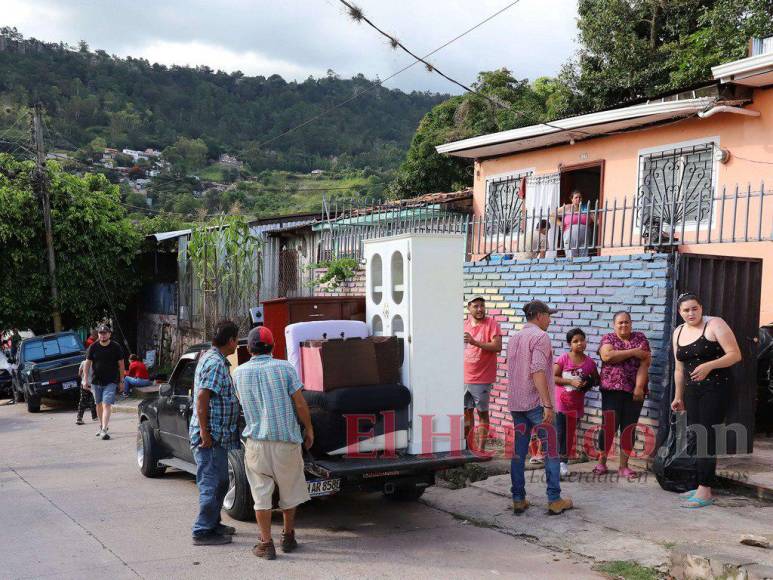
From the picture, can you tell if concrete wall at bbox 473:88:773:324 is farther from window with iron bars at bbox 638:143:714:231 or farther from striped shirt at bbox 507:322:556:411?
striped shirt at bbox 507:322:556:411

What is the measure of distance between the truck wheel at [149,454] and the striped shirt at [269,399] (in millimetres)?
3384

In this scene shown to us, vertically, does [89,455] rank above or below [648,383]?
below

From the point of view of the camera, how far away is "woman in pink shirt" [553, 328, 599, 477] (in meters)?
7.88

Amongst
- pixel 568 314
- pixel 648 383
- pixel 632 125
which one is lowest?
pixel 648 383

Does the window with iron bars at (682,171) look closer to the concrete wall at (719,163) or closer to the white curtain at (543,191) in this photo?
the concrete wall at (719,163)

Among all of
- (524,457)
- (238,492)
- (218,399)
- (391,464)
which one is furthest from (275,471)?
(524,457)

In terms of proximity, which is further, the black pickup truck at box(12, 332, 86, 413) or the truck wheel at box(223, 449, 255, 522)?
the black pickup truck at box(12, 332, 86, 413)

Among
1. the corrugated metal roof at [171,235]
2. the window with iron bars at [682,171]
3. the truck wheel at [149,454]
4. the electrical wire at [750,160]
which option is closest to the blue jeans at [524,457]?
the truck wheel at [149,454]

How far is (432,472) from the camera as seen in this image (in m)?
6.75

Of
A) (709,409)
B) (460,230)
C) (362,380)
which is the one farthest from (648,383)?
(460,230)

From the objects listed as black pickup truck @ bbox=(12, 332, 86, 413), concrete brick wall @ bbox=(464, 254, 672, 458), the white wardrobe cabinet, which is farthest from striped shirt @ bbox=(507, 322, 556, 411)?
black pickup truck @ bbox=(12, 332, 86, 413)

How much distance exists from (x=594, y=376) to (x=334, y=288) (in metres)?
6.46

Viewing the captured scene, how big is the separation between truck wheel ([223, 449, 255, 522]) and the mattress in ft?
3.06

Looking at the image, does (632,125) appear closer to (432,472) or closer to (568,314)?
(568,314)
